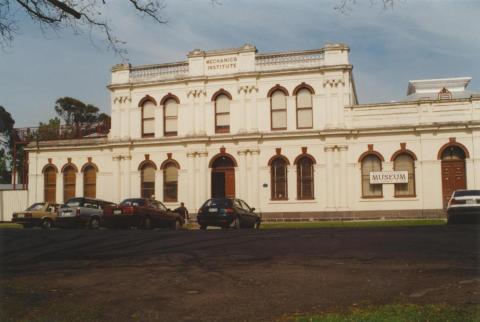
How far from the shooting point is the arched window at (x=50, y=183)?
3584 centimetres

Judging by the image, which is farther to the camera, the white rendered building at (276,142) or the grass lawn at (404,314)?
the white rendered building at (276,142)

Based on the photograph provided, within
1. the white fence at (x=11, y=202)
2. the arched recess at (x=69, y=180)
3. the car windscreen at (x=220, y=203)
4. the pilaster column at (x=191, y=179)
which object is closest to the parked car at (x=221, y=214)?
the car windscreen at (x=220, y=203)

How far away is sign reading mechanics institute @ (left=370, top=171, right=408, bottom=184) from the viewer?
96.8ft

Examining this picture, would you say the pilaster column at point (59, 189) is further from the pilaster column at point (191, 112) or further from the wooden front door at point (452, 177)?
the wooden front door at point (452, 177)

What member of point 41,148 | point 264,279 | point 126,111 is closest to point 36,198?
point 41,148

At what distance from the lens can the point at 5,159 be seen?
2564 inches

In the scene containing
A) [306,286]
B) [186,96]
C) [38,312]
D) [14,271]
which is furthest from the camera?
[186,96]

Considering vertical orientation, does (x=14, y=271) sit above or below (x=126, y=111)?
below

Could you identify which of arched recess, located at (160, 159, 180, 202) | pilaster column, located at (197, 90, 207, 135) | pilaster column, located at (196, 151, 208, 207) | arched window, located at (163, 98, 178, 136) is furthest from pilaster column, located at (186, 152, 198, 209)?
arched window, located at (163, 98, 178, 136)

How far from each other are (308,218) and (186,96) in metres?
10.9

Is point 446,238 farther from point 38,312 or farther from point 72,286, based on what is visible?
point 38,312

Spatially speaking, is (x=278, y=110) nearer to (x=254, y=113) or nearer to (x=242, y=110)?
(x=254, y=113)

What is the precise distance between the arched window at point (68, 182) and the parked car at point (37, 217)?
7.20 metres

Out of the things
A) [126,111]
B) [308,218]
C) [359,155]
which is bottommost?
[308,218]
